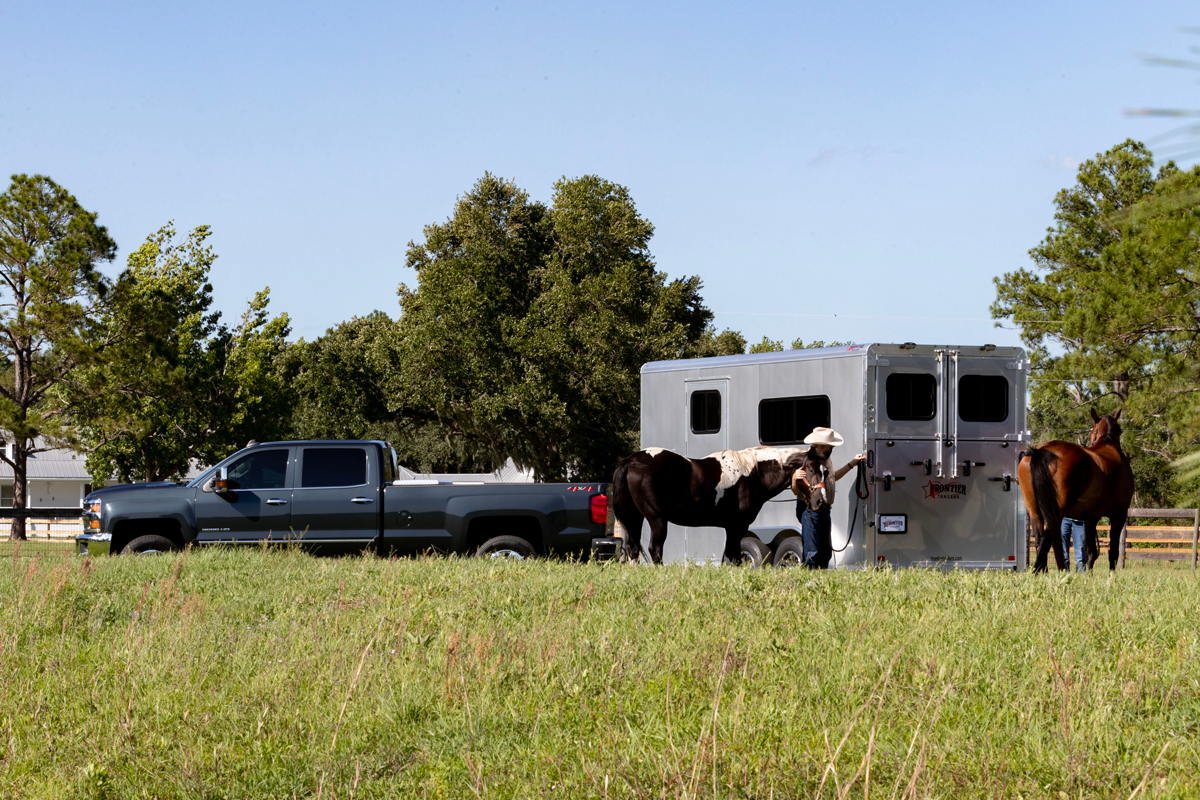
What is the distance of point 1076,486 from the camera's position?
14.4 m

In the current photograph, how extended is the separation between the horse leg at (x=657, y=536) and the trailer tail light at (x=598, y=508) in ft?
2.69

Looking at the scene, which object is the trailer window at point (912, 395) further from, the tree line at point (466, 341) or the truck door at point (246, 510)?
the tree line at point (466, 341)

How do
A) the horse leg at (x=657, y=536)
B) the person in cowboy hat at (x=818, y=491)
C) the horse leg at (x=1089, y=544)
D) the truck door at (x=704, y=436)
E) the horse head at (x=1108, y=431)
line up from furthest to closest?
1. the horse head at (x=1108, y=431)
2. the horse leg at (x=1089, y=544)
3. the truck door at (x=704, y=436)
4. the horse leg at (x=657, y=536)
5. the person in cowboy hat at (x=818, y=491)

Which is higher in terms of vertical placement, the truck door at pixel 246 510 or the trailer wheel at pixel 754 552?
the truck door at pixel 246 510

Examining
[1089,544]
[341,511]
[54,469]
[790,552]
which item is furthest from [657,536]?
[54,469]

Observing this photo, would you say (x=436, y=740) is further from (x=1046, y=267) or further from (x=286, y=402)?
(x=286, y=402)

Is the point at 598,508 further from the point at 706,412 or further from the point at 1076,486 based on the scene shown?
the point at 1076,486

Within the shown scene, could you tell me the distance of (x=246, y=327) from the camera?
4709cm

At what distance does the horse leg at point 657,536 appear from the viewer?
13734mm

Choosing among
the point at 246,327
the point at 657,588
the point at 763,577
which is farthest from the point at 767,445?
the point at 246,327

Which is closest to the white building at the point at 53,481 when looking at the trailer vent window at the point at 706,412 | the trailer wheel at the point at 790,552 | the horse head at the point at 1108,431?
the trailer vent window at the point at 706,412

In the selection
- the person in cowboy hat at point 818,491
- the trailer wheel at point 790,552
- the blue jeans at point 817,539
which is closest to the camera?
the person in cowboy hat at point 818,491

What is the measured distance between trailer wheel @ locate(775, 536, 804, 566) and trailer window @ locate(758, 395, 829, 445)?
1177 millimetres

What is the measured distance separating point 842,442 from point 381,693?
26.9 feet
